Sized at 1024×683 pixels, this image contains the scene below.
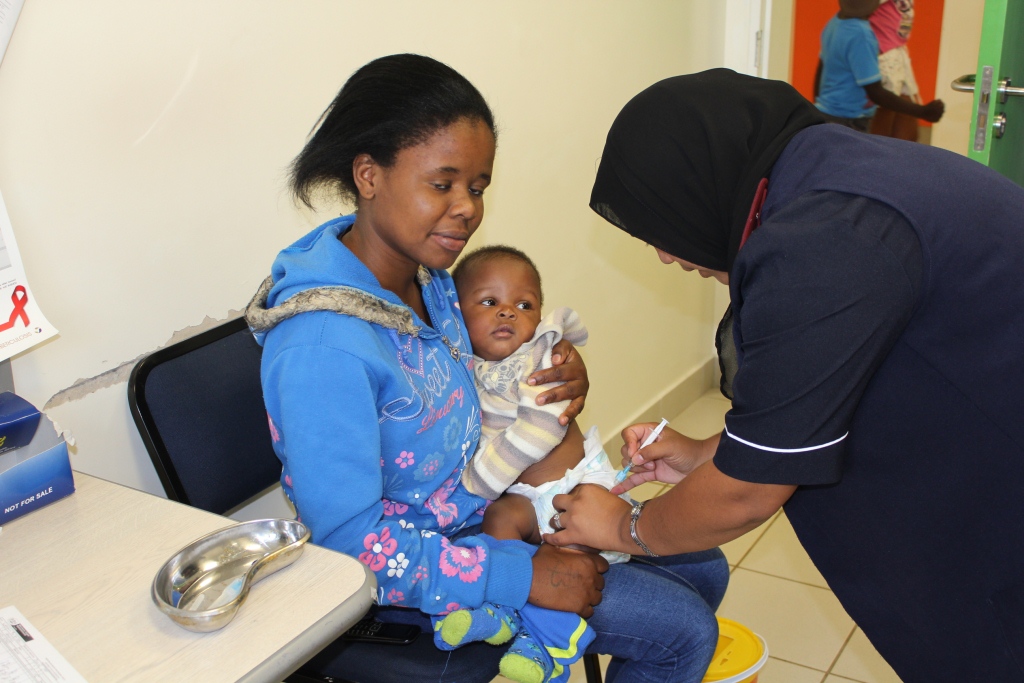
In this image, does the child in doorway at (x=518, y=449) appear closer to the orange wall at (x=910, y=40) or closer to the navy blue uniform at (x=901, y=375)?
the navy blue uniform at (x=901, y=375)

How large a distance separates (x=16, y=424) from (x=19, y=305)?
0.23m

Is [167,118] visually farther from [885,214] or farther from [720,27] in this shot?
[720,27]

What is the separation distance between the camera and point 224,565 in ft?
3.15

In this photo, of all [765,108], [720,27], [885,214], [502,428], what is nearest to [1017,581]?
[885,214]

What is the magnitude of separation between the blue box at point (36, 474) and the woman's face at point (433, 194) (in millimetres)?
542

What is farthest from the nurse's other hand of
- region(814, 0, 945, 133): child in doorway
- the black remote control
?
region(814, 0, 945, 133): child in doorway

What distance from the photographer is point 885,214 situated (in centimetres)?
102

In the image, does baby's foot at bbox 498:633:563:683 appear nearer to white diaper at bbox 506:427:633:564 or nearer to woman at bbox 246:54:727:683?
woman at bbox 246:54:727:683

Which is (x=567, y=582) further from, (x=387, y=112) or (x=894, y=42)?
(x=894, y=42)

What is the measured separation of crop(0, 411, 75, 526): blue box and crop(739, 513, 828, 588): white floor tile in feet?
6.27

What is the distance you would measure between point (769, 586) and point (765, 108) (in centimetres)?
165

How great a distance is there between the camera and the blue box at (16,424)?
1108 mm

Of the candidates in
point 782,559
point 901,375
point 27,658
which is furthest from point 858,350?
point 782,559

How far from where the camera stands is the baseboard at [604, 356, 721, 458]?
2.97 meters
